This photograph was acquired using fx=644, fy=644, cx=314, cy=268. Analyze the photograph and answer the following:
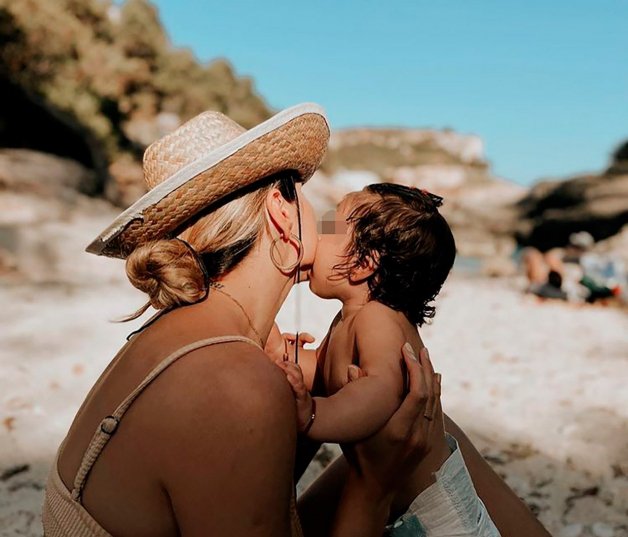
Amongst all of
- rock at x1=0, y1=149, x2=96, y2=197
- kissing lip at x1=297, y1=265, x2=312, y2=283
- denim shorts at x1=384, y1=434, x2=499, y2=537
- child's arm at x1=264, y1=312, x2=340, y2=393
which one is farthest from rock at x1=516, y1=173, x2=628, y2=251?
denim shorts at x1=384, y1=434, x2=499, y2=537

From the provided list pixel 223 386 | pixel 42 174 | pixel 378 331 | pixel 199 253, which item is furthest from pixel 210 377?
pixel 42 174

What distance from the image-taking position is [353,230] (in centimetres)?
250

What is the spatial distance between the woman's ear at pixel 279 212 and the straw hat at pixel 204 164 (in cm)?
7

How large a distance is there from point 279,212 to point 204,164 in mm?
302

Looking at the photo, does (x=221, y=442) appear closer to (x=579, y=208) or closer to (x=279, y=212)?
(x=279, y=212)

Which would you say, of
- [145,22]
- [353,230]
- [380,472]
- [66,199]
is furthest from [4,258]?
[145,22]

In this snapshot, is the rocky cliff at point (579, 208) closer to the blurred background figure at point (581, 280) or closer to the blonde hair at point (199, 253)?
the blurred background figure at point (581, 280)

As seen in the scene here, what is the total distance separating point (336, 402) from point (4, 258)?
8387mm

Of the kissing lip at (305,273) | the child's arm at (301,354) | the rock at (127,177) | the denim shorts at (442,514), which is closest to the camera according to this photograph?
the denim shorts at (442,514)

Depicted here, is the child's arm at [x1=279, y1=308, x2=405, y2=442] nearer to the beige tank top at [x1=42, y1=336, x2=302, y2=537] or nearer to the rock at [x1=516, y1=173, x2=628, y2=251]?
the beige tank top at [x1=42, y1=336, x2=302, y2=537]

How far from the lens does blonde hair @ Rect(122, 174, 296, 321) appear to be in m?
1.73

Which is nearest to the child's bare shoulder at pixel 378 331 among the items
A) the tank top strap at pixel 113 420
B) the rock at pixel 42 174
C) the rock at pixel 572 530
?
the tank top strap at pixel 113 420

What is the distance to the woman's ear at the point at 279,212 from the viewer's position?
1.92m

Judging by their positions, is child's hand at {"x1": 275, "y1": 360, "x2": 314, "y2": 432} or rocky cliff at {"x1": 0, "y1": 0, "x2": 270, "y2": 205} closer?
child's hand at {"x1": 275, "y1": 360, "x2": 314, "y2": 432}
